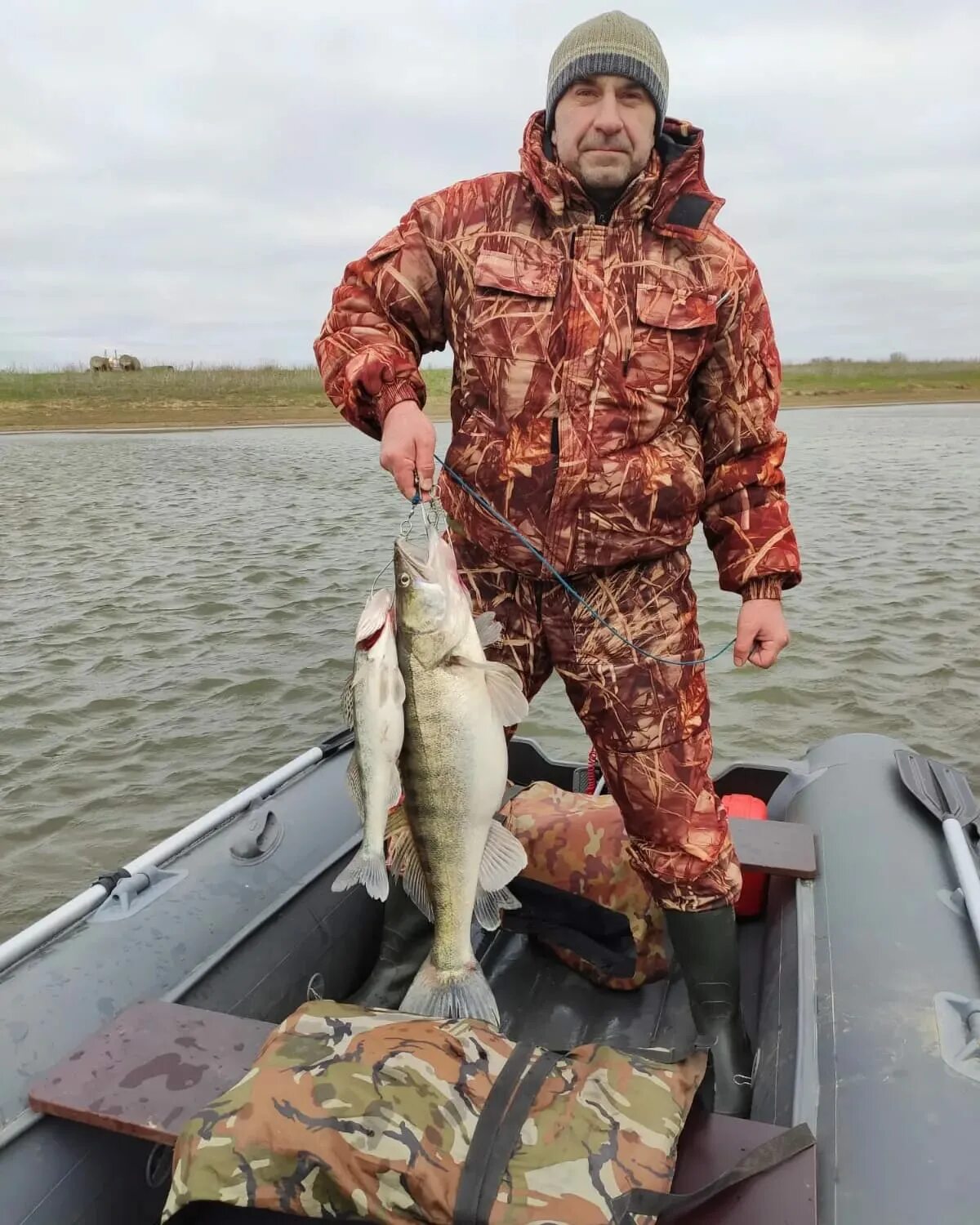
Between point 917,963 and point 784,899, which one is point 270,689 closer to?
point 784,899

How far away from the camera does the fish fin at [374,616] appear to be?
2387 mm

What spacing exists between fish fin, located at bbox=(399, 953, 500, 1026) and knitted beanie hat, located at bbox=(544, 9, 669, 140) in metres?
2.43

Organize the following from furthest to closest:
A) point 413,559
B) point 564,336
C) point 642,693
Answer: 1. point 642,693
2. point 564,336
3. point 413,559

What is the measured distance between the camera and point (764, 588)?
3.05 m

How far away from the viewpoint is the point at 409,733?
2.48 metres

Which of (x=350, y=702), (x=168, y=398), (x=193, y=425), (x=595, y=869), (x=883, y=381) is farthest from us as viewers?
(x=883, y=381)

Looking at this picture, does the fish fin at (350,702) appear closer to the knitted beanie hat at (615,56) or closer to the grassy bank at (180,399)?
the knitted beanie hat at (615,56)

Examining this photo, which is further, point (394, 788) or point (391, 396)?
point (391, 396)

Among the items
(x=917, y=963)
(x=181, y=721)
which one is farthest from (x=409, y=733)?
(x=181, y=721)

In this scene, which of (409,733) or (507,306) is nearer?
(409,733)

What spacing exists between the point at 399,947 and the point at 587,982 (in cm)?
86

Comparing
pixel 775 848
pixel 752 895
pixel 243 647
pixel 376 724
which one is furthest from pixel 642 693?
pixel 243 647

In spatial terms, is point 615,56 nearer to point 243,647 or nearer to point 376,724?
point 376,724

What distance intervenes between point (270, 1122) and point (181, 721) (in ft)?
19.9
